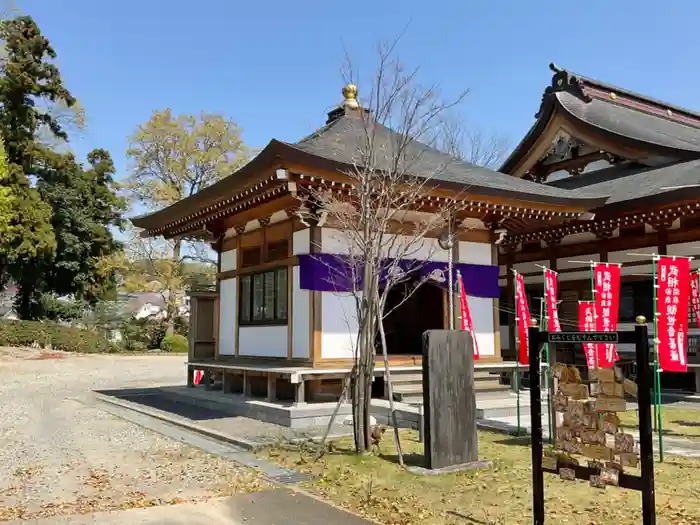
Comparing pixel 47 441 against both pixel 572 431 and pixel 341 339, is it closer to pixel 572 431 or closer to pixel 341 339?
pixel 341 339

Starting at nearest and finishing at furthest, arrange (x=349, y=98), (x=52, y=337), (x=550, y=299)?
(x=550, y=299) < (x=349, y=98) < (x=52, y=337)

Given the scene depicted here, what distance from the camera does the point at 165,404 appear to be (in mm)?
13055

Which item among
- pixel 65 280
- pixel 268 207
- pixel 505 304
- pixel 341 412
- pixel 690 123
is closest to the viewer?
pixel 341 412

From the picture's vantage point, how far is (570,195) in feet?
41.3

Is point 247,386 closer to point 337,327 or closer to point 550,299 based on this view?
point 337,327

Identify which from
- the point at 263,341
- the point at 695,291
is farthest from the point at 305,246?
the point at 695,291

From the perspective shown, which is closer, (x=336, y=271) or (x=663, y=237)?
(x=336, y=271)

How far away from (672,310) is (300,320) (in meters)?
6.08

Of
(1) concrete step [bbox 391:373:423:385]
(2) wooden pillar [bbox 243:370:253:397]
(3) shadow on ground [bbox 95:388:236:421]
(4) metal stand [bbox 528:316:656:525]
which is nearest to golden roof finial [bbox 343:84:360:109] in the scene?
(1) concrete step [bbox 391:373:423:385]

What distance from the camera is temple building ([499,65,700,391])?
12.9m

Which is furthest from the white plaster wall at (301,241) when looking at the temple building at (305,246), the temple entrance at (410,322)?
the temple entrance at (410,322)

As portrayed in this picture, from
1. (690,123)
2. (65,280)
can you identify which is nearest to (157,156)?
(65,280)

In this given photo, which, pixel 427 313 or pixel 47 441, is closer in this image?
pixel 47 441

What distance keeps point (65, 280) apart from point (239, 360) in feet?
77.7
